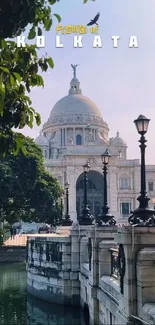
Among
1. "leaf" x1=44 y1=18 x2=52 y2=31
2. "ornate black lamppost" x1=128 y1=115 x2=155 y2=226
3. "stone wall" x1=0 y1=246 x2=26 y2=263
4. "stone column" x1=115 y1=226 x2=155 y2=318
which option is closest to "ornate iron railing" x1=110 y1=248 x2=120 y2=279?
"ornate black lamppost" x1=128 y1=115 x2=155 y2=226

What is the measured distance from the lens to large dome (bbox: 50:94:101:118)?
10264 cm

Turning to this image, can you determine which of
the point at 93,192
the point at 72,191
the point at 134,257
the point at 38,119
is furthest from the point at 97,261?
the point at 93,192

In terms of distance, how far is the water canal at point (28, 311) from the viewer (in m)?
18.2

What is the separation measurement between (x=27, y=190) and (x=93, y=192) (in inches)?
1730

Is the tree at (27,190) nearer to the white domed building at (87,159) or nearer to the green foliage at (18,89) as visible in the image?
the white domed building at (87,159)

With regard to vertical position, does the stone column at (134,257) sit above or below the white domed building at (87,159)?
below

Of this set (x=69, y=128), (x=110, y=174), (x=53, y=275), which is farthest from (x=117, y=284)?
(x=69, y=128)

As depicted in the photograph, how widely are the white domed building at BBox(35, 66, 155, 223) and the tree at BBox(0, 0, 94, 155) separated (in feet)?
238

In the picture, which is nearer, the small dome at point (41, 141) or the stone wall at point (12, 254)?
the stone wall at point (12, 254)

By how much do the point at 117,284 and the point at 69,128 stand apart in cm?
8983

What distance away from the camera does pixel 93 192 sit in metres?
86.7

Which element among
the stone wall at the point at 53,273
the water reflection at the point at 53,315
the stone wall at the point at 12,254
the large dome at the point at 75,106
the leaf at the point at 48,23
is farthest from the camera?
the large dome at the point at 75,106

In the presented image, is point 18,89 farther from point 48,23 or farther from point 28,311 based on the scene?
point 28,311

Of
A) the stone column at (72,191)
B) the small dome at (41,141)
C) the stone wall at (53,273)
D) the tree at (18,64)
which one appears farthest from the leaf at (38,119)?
the small dome at (41,141)
